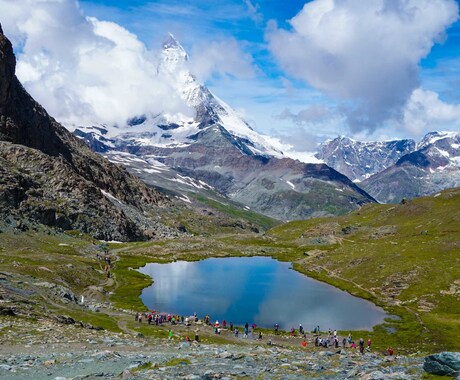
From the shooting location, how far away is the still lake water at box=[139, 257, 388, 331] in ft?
342

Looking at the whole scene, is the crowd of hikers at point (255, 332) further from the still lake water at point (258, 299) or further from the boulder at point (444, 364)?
the boulder at point (444, 364)

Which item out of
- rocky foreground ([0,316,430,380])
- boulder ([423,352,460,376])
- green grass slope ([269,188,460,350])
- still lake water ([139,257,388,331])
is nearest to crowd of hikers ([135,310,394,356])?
still lake water ([139,257,388,331])

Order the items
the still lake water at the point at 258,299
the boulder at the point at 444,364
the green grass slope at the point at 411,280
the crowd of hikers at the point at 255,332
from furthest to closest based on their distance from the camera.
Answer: the still lake water at the point at 258,299
the green grass slope at the point at 411,280
the crowd of hikers at the point at 255,332
the boulder at the point at 444,364

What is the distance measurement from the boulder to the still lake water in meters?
72.6

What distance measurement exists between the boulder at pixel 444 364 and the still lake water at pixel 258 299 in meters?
72.6

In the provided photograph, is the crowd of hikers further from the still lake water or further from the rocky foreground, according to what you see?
the rocky foreground

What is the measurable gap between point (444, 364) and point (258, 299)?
340 feet

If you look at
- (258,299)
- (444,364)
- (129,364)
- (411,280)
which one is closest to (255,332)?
(258,299)

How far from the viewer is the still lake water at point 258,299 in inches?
4109

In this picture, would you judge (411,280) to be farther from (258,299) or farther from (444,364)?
(444,364)

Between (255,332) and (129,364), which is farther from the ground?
(255,332)

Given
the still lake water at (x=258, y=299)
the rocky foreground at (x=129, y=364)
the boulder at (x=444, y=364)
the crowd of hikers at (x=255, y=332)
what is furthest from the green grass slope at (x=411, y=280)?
the boulder at (x=444, y=364)

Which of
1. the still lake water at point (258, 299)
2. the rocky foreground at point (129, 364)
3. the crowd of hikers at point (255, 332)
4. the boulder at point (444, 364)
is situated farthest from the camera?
the still lake water at point (258, 299)

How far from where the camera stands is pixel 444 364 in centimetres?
2538
